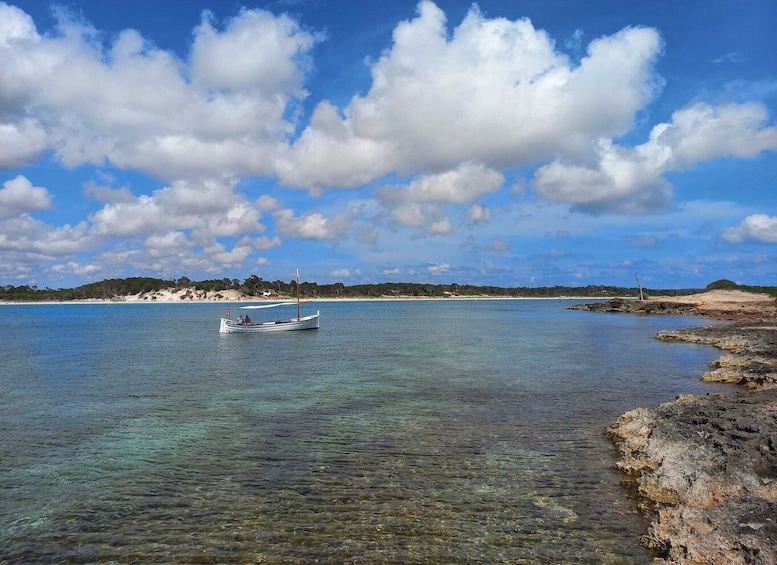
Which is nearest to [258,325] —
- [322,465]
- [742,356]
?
[742,356]

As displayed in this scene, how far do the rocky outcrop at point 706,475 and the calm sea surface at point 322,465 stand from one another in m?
0.75

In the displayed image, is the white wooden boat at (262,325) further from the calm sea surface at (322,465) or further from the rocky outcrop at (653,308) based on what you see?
the rocky outcrop at (653,308)

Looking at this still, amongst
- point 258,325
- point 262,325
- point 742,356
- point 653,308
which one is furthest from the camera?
point 653,308

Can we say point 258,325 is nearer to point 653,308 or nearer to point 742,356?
point 742,356

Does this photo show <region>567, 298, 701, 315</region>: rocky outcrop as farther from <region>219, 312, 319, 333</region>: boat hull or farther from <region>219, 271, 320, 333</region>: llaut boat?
<region>219, 271, 320, 333</region>: llaut boat

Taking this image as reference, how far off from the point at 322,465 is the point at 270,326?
60.7 m

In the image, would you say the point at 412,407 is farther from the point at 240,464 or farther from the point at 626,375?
the point at 626,375

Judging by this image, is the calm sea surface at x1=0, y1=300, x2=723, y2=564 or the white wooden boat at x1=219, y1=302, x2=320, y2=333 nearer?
the calm sea surface at x1=0, y1=300, x2=723, y2=564

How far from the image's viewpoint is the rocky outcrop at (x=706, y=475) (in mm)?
9922

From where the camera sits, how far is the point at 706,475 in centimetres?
1331

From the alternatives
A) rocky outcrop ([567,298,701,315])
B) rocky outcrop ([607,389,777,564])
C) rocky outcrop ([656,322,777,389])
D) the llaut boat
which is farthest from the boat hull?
rocky outcrop ([567,298,701,315])

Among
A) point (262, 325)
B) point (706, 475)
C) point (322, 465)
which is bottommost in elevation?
point (322, 465)

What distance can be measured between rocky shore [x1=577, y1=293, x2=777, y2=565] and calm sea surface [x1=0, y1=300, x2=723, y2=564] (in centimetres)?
77

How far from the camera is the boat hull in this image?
2817 inches
